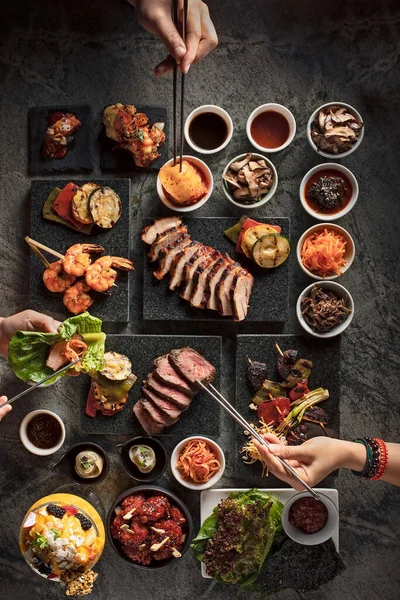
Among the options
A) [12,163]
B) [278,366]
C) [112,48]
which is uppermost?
[112,48]

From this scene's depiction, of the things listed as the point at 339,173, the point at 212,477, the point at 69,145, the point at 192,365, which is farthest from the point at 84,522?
the point at 339,173

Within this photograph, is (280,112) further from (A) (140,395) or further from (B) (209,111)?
(A) (140,395)

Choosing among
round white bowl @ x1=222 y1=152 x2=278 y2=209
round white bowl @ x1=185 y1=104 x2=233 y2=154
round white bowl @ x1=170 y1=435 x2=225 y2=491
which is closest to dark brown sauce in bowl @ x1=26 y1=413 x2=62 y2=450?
round white bowl @ x1=170 y1=435 x2=225 y2=491

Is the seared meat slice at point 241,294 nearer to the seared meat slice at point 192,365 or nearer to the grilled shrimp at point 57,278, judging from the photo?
the seared meat slice at point 192,365

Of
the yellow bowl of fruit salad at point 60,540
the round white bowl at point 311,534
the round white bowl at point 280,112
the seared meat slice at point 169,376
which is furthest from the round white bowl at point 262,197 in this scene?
the yellow bowl of fruit salad at point 60,540

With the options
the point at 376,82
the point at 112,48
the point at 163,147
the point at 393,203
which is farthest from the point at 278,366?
the point at 112,48

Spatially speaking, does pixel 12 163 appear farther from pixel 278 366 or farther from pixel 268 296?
pixel 278 366
